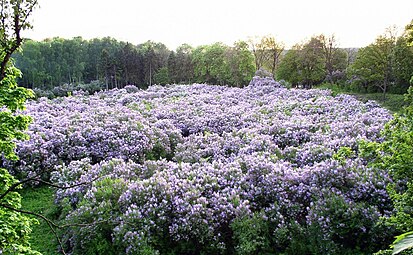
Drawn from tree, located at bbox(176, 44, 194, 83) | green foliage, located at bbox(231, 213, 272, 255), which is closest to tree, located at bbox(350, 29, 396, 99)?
green foliage, located at bbox(231, 213, 272, 255)

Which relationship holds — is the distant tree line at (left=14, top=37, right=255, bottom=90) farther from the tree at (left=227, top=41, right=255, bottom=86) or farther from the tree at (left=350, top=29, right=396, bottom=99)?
the tree at (left=350, top=29, right=396, bottom=99)

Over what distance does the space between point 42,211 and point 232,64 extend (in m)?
35.9

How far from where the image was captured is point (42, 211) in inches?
386

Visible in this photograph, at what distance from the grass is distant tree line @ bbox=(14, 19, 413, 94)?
9.17 metres

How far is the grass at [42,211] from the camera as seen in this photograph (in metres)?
8.16

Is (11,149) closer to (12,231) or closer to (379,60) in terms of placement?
(12,231)

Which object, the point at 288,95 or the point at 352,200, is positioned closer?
the point at 352,200

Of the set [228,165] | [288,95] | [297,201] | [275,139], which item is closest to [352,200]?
[297,201]

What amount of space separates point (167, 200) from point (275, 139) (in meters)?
6.90

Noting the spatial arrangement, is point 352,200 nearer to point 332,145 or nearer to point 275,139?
point 332,145

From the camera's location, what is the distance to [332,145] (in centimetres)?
1112

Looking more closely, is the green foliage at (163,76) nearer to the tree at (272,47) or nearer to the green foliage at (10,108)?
the tree at (272,47)

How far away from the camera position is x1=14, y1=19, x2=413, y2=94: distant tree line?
25.1 metres

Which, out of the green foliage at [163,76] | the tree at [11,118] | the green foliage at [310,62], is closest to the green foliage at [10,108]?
the tree at [11,118]
